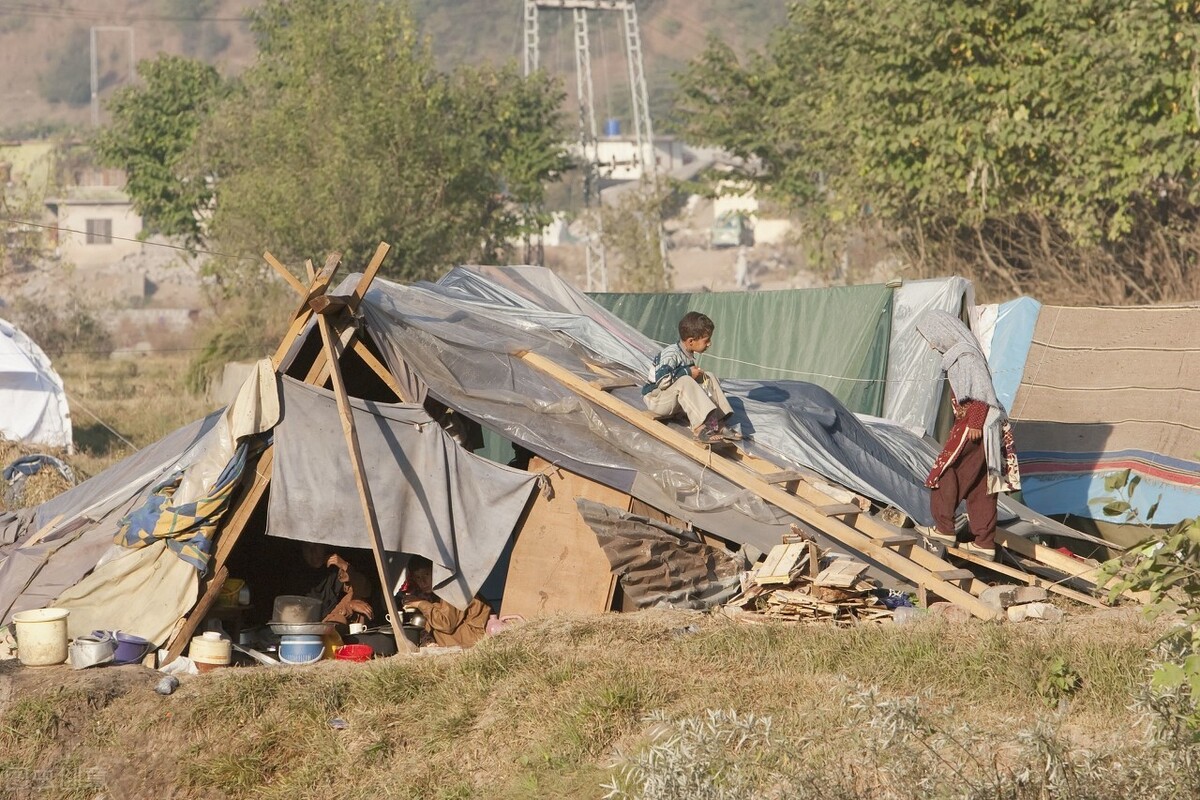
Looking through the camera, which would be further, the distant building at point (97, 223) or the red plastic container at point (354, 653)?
the distant building at point (97, 223)

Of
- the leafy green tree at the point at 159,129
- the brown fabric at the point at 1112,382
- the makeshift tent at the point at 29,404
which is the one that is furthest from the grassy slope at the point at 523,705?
Answer: the leafy green tree at the point at 159,129

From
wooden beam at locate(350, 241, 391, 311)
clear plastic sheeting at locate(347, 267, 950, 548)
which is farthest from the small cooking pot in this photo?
wooden beam at locate(350, 241, 391, 311)

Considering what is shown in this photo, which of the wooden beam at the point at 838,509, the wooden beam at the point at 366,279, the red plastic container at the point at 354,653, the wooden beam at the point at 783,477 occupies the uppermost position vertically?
the wooden beam at the point at 366,279

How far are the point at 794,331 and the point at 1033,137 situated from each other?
498 centimetres

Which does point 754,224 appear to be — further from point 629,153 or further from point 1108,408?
point 1108,408

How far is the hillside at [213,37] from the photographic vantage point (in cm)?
13350

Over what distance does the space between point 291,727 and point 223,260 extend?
23.1 m

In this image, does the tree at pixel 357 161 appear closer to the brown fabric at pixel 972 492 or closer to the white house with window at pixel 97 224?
the brown fabric at pixel 972 492

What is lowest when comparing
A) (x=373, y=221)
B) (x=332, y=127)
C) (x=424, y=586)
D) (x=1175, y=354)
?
(x=424, y=586)

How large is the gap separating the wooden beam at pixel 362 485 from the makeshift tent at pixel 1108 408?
16.3 feet

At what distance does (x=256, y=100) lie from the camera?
105ft

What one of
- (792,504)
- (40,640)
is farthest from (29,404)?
(792,504)

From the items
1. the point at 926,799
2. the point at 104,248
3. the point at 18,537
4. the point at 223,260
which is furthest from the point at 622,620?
the point at 104,248

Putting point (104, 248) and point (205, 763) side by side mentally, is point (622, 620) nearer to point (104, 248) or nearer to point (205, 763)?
point (205, 763)
